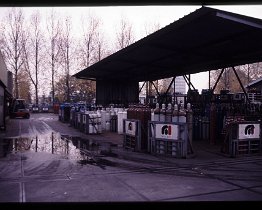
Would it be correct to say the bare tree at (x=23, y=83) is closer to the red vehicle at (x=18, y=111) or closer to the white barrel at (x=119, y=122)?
the red vehicle at (x=18, y=111)

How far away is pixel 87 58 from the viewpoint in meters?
51.7

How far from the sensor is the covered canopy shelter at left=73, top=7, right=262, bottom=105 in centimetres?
908

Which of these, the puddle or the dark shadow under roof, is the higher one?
the dark shadow under roof

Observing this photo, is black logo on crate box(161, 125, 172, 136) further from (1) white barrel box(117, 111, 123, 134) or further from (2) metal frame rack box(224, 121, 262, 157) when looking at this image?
(1) white barrel box(117, 111, 123, 134)

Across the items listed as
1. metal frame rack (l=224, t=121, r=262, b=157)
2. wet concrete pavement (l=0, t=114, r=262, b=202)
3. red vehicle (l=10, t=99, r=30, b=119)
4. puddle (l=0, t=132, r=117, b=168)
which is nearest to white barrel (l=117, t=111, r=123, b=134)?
puddle (l=0, t=132, r=117, b=168)

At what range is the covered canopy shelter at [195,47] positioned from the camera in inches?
357

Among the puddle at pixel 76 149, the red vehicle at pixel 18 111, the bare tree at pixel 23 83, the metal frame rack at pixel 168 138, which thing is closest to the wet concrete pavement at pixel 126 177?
the puddle at pixel 76 149

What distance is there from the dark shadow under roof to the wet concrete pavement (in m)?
4.46

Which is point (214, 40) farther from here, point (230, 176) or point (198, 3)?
point (198, 3)

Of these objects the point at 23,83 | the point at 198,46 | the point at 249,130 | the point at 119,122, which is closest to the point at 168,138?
the point at 249,130

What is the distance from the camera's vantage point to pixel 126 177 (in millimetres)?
7781
